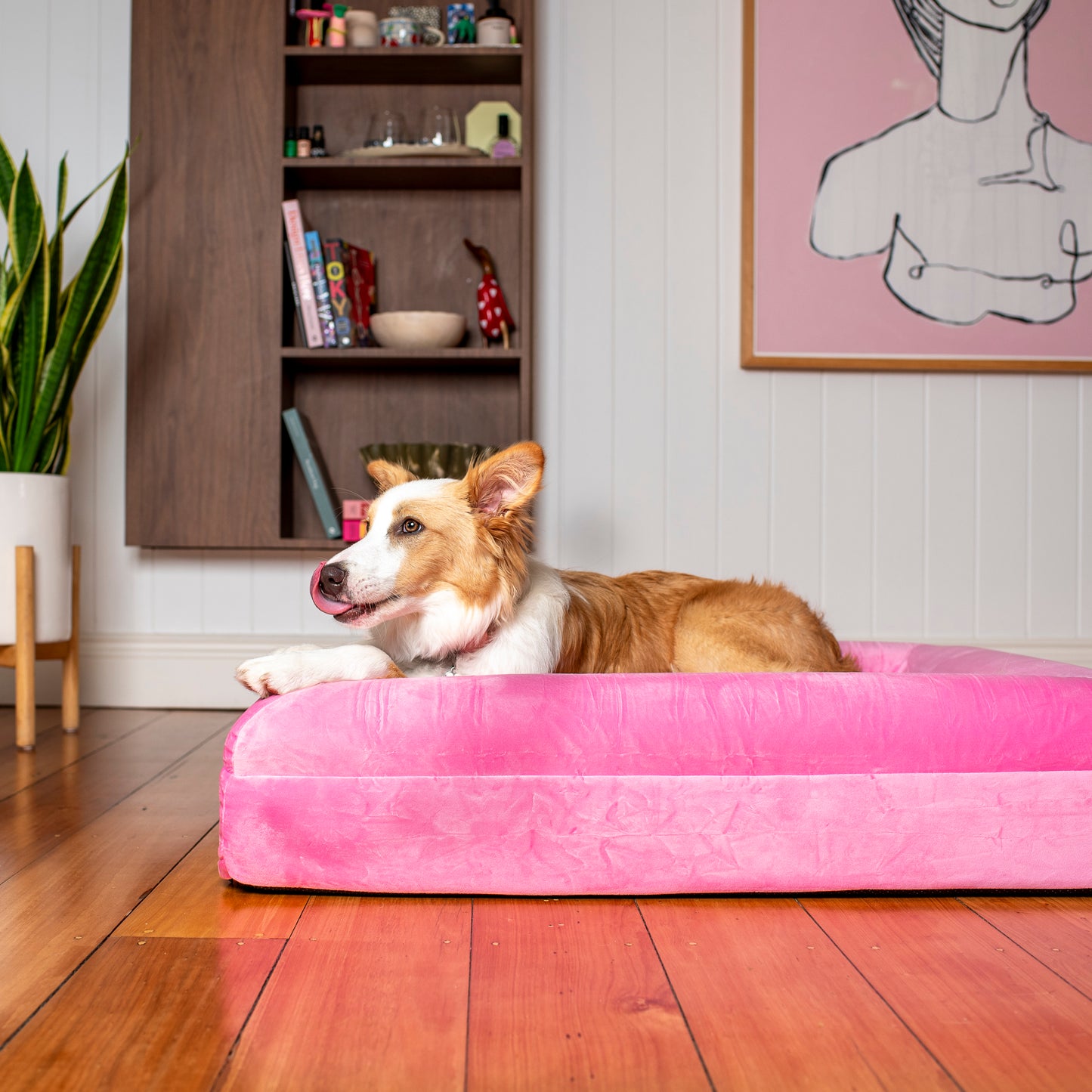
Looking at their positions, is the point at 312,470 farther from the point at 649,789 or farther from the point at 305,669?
the point at 649,789

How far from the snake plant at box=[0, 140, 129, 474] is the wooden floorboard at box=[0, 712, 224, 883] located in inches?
32.1

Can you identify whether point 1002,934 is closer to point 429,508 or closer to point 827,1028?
point 827,1028

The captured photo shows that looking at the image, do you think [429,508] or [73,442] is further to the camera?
[73,442]

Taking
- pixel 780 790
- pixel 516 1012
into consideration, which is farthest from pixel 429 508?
pixel 516 1012

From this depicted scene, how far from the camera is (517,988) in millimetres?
1170

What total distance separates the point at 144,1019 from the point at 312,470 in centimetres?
218

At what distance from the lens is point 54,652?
2871mm

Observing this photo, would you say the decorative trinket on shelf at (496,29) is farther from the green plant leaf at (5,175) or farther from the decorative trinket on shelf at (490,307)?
the green plant leaf at (5,175)

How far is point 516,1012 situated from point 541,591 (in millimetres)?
818

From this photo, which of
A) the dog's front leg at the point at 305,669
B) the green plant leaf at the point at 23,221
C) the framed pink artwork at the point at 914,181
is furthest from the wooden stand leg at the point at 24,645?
the framed pink artwork at the point at 914,181

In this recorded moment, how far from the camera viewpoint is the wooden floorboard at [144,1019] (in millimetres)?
960

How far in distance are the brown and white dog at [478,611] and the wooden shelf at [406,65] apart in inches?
66.3

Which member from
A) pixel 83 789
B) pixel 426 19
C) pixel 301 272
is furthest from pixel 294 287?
pixel 83 789

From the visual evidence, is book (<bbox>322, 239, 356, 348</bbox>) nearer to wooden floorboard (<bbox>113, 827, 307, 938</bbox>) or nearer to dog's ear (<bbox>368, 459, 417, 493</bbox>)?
dog's ear (<bbox>368, 459, 417, 493</bbox>)
